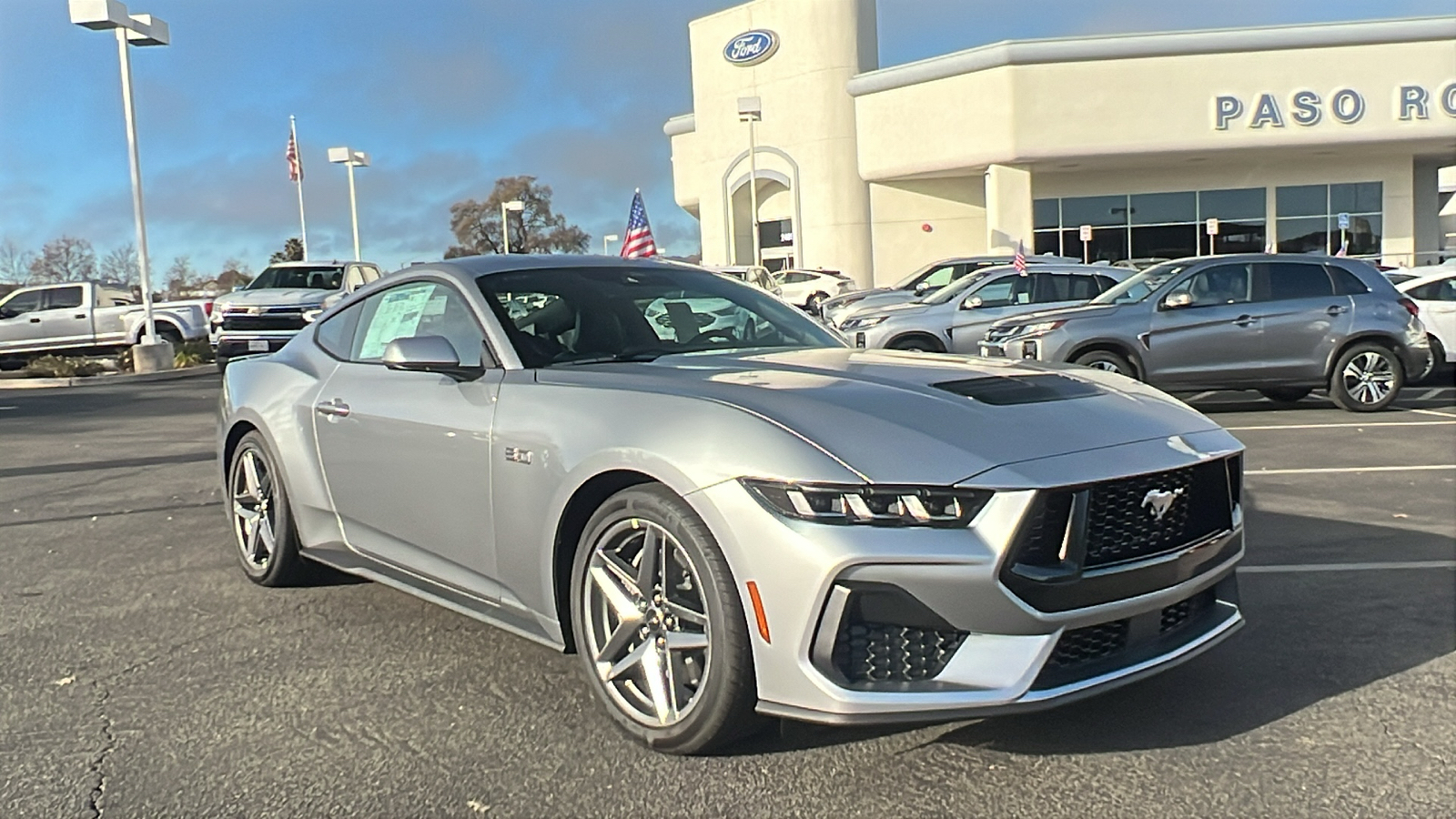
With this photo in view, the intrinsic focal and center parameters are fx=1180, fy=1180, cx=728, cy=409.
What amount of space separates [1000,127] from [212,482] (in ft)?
98.2

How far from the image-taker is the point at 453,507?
3965 mm

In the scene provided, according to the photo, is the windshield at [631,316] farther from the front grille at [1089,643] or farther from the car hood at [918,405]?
the front grille at [1089,643]

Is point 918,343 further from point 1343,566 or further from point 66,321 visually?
point 66,321

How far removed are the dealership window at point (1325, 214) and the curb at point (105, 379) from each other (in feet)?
101

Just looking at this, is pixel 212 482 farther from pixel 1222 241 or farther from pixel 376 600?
pixel 1222 241

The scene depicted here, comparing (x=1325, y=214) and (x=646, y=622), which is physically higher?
(x=1325, y=214)

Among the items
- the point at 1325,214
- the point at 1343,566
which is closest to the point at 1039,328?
the point at 1343,566

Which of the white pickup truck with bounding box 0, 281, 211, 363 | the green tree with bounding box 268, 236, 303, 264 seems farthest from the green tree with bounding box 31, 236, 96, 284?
the white pickup truck with bounding box 0, 281, 211, 363

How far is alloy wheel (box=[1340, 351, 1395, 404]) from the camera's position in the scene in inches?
456

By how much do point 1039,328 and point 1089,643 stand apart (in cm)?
958

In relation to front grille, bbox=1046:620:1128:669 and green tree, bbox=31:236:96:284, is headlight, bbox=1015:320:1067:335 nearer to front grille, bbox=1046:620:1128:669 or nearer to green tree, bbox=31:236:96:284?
front grille, bbox=1046:620:1128:669

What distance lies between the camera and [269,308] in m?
19.6

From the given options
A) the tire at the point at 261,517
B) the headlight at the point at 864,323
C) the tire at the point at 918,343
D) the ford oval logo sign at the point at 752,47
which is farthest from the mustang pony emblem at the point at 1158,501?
the ford oval logo sign at the point at 752,47

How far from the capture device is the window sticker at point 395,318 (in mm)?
4684
